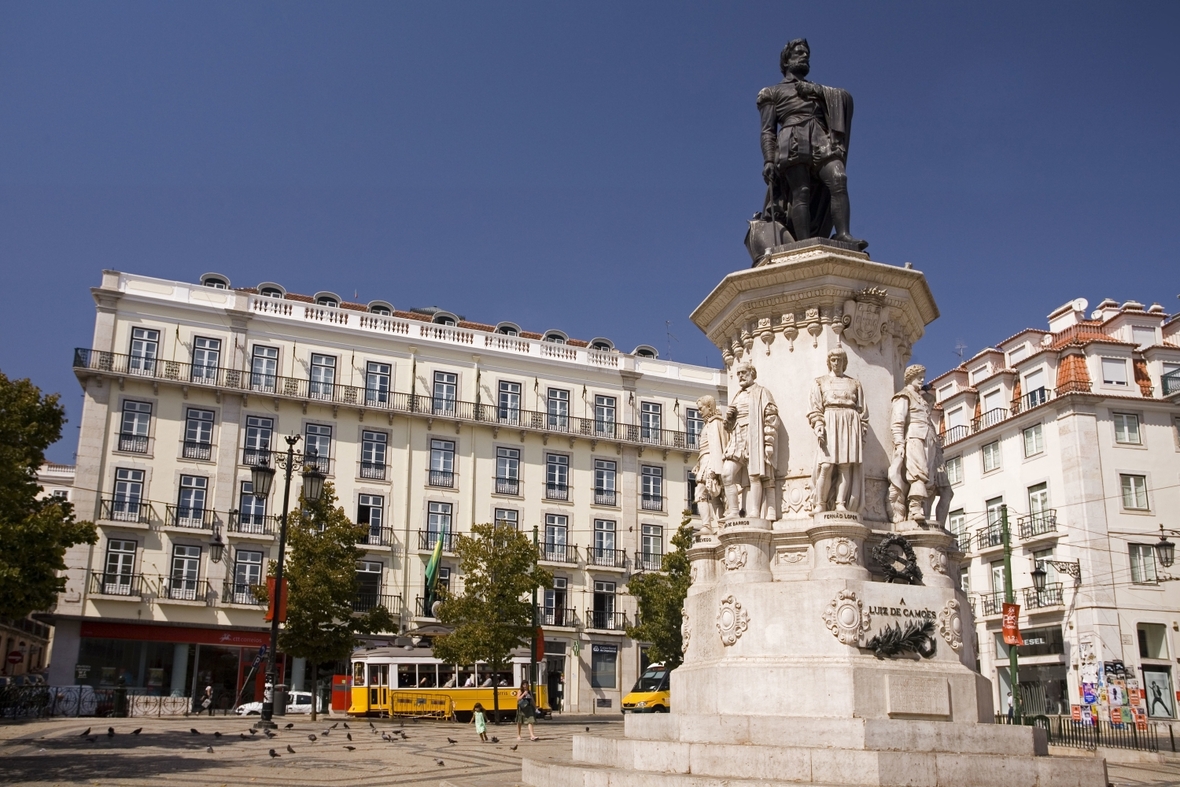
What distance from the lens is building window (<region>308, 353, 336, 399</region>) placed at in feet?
152

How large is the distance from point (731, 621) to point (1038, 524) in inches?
1297

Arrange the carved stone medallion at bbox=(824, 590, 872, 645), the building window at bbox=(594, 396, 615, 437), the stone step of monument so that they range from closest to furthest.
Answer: the stone step of monument, the carved stone medallion at bbox=(824, 590, 872, 645), the building window at bbox=(594, 396, 615, 437)

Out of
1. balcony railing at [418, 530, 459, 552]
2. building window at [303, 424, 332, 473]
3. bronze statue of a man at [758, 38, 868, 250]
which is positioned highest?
building window at [303, 424, 332, 473]

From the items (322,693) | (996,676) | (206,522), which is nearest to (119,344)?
(206,522)

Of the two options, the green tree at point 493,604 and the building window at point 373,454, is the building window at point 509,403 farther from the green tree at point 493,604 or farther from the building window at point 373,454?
the green tree at point 493,604

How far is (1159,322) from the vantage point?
42.2m

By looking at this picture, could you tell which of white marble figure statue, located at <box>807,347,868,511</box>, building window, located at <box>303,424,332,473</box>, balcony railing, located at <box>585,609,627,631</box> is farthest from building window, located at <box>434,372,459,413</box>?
white marble figure statue, located at <box>807,347,868,511</box>

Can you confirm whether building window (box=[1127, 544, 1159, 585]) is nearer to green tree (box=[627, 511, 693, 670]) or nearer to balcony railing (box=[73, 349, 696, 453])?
green tree (box=[627, 511, 693, 670])

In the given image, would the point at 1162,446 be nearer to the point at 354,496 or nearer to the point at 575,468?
the point at 575,468

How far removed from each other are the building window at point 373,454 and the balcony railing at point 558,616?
31.6ft

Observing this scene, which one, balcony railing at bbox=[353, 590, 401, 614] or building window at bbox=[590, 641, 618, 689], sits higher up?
balcony railing at bbox=[353, 590, 401, 614]

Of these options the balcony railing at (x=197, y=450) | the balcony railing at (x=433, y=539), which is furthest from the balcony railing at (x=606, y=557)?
the balcony railing at (x=197, y=450)

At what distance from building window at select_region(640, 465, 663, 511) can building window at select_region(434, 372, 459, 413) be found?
10273mm

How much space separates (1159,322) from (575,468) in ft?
86.4
